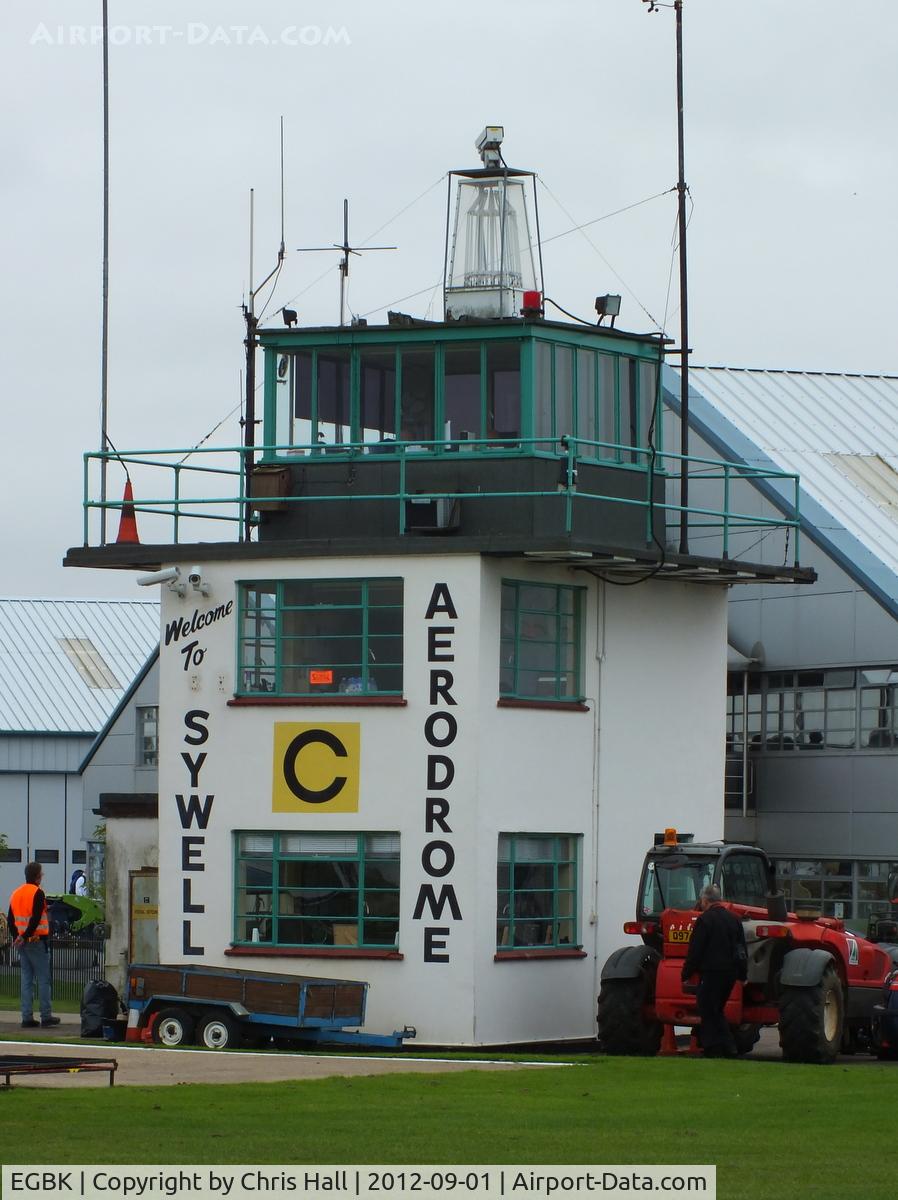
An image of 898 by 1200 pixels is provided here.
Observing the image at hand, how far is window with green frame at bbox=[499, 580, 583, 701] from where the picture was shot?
88.6ft

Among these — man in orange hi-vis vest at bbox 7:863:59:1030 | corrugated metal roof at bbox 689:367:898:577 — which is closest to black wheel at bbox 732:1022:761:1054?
man in orange hi-vis vest at bbox 7:863:59:1030

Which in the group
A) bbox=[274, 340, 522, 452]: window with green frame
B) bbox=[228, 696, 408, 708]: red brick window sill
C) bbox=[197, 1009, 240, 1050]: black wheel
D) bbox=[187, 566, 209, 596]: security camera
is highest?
bbox=[274, 340, 522, 452]: window with green frame

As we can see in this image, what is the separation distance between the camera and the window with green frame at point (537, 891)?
87.1 feet

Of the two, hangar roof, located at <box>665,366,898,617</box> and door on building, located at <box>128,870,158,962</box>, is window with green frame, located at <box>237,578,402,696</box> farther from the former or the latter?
hangar roof, located at <box>665,366,898,617</box>

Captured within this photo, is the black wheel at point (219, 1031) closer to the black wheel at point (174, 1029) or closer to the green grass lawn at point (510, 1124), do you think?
the black wheel at point (174, 1029)

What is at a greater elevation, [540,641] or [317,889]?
[540,641]

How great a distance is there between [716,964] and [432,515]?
6745 millimetres

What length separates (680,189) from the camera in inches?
1191

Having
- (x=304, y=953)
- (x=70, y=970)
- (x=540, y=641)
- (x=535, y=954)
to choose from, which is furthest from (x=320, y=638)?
(x=70, y=970)

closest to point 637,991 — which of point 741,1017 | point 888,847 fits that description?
point 741,1017

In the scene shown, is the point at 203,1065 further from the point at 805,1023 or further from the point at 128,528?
the point at 128,528

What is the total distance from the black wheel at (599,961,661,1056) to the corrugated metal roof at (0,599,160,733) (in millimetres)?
48987

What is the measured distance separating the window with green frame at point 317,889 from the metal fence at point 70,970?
1088cm

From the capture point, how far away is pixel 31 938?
2753 centimetres
